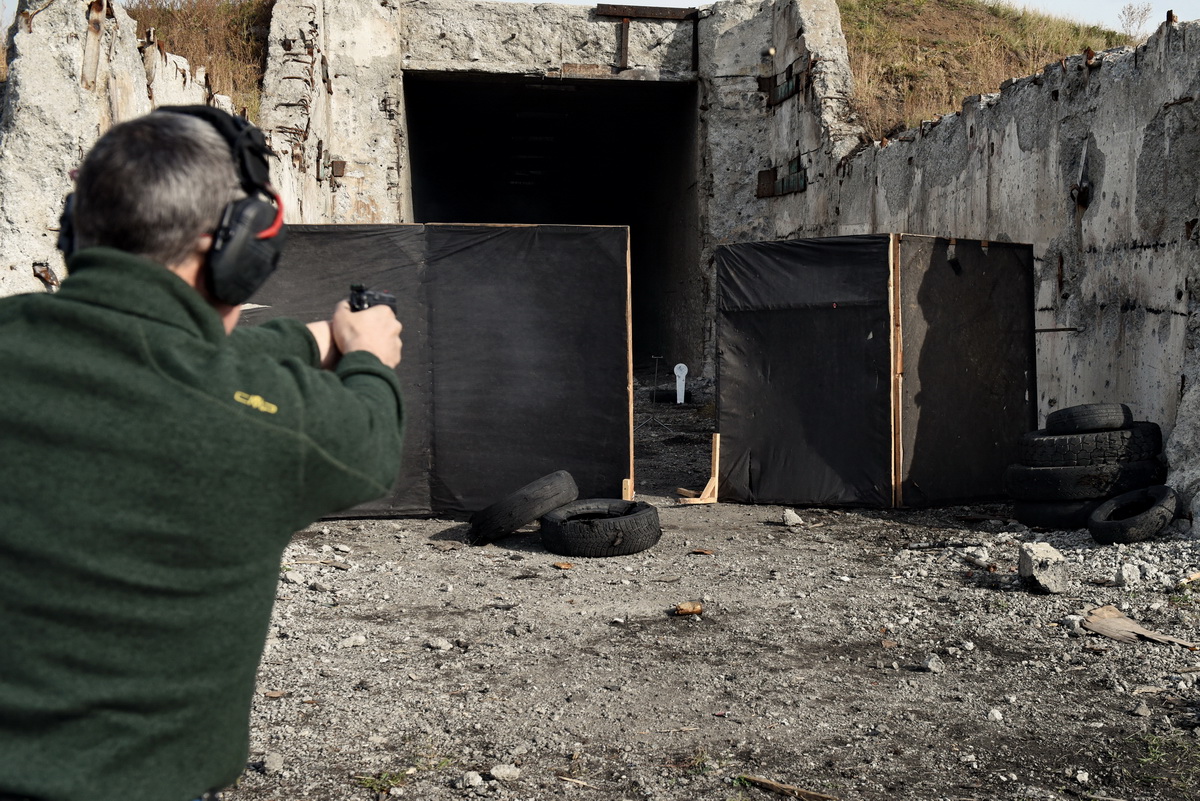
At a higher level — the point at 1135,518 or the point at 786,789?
the point at 1135,518

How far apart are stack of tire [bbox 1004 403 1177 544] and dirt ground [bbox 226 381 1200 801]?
0.24 m

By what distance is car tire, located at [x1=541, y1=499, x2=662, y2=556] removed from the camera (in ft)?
21.5

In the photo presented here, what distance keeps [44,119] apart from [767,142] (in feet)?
34.7

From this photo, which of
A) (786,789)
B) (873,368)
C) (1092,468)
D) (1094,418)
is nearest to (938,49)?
(873,368)

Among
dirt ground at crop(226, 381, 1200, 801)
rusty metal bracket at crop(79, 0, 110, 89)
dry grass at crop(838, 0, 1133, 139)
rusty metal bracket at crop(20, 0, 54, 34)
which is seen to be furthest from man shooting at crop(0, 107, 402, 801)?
dry grass at crop(838, 0, 1133, 139)

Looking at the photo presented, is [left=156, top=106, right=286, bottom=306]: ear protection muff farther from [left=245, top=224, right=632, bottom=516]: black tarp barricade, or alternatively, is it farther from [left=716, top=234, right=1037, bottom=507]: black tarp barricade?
[left=716, top=234, right=1037, bottom=507]: black tarp barricade

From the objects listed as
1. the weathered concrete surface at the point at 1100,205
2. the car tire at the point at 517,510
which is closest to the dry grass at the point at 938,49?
the weathered concrete surface at the point at 1100,205

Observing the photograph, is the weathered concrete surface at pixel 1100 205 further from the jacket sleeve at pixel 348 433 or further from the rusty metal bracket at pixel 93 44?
the rusty metal bracket at pixel 93 44

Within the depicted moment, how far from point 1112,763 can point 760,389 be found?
4.99 metres

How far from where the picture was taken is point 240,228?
4.64 feet

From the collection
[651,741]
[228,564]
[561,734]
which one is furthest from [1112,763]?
[228,564]

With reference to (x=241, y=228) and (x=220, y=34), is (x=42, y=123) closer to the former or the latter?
(x=241, y=228)

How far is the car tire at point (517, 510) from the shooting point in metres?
6.94

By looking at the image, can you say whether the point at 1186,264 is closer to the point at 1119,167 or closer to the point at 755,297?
the point at 1119,167
